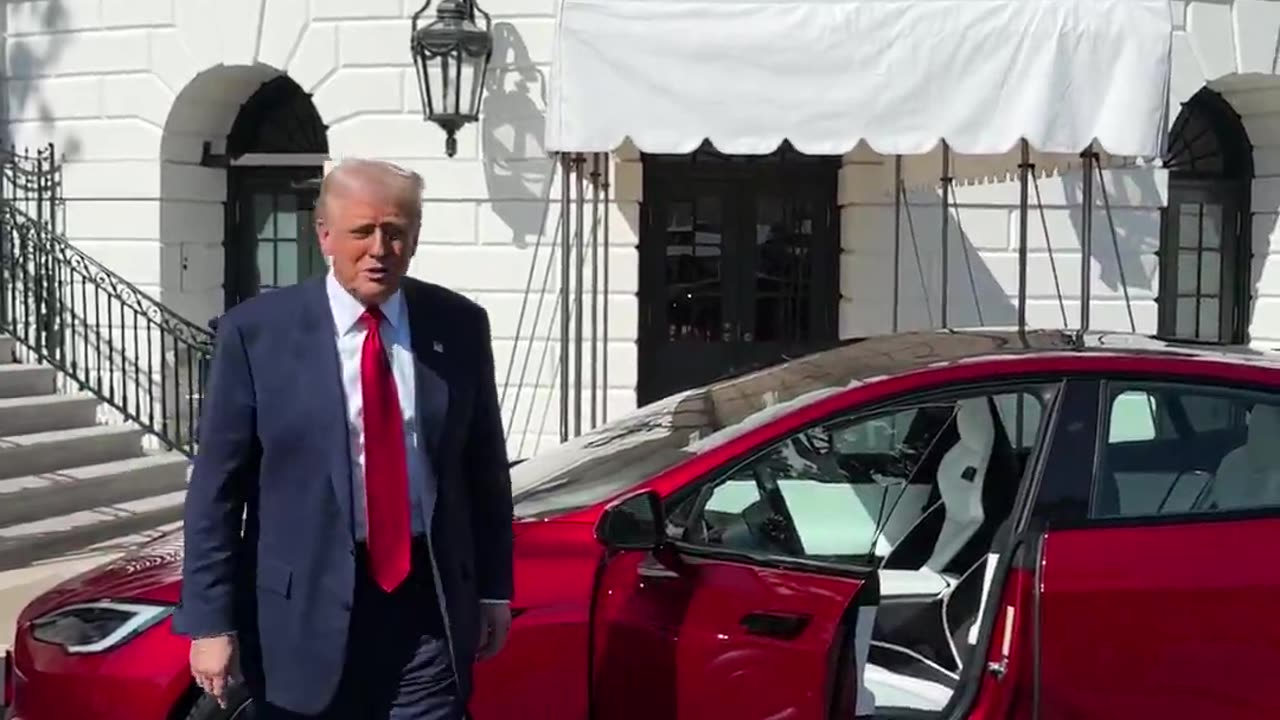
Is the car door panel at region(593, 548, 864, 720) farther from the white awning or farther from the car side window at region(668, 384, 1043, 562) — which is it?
the white awning

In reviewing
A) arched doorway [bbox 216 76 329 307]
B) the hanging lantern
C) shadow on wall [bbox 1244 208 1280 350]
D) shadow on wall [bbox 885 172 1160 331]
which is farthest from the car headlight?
shadow on wall [bbox 1244 208 1280 350]

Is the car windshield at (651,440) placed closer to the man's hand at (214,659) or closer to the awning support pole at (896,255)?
the man's hand at (214,659)

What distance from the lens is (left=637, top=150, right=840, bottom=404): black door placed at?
941cm

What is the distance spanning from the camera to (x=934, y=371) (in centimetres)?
341

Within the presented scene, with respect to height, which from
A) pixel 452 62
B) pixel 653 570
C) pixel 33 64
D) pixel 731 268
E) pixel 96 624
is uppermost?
pixel 33 64

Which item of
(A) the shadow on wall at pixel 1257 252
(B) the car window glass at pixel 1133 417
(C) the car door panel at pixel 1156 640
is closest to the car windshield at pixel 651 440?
(B) the car window glass at pixel 1133 417

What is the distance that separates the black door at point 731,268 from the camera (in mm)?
9414

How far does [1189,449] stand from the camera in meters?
3.45

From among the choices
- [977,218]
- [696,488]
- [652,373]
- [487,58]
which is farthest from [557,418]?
[696,488]

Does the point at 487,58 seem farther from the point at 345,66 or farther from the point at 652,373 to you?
the point at 652,373

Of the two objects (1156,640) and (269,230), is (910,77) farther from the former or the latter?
(269,230)

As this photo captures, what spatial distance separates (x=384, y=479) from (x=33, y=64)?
861cm

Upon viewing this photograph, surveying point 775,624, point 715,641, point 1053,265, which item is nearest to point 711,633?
point 715,641

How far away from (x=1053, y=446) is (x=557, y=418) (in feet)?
20.0
